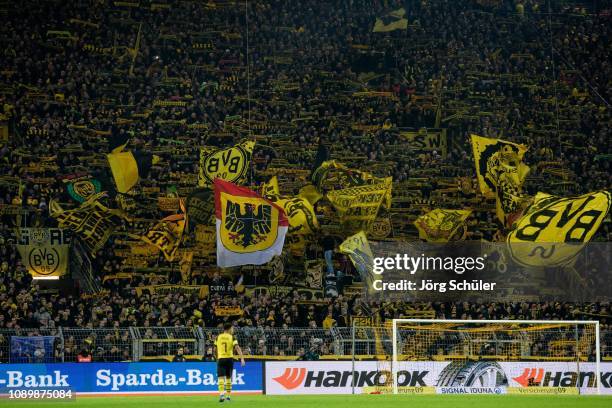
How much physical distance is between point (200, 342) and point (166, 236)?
30.1 feet

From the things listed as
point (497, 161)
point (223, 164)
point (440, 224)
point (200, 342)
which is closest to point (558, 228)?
point (440, 224)

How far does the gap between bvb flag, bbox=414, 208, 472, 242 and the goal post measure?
8.72 metres

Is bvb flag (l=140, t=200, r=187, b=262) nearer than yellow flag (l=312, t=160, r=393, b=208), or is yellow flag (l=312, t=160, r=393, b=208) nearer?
bvb flag (l=140, t=200, r=187, b=262)

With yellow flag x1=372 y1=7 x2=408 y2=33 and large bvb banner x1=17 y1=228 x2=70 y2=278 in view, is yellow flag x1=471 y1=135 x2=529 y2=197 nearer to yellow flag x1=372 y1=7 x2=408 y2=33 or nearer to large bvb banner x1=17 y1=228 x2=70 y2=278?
yellow flag x1=372 y1=7 x2=408 y2=33

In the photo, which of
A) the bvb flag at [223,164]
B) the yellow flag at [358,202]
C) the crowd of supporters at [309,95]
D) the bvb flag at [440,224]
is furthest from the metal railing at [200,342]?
the bvb flag at [223,164]

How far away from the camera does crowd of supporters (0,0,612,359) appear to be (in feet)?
116

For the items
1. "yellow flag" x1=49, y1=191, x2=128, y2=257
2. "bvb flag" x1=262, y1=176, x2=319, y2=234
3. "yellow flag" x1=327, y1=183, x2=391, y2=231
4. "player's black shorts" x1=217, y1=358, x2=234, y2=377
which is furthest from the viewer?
"yellow flag" x1=327, y1=183, x2=391, y2=231

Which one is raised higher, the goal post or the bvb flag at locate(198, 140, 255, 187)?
the bvb flag at locate(198, 140, 255, 187)

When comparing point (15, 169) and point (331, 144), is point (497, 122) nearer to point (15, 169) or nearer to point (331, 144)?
point (331, 144)

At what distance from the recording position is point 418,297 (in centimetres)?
2458

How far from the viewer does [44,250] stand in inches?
1329

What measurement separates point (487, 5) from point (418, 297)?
23520mm

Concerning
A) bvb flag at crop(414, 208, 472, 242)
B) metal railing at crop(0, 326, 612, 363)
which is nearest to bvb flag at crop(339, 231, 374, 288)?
metal railing at crop(0, 326, 612, 363)

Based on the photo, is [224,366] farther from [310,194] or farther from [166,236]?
[310,194]
